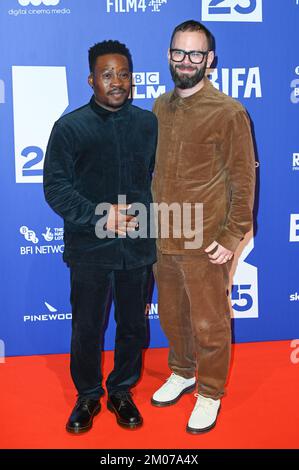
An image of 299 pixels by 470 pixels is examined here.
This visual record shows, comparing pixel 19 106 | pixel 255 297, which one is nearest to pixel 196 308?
pixel 255 297

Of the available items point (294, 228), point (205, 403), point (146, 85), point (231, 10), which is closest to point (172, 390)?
point (205, 403)

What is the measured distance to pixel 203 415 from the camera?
102 inches

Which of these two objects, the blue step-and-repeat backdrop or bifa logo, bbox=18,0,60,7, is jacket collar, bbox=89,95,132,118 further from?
bifa logo, bbox=18,0,60,7

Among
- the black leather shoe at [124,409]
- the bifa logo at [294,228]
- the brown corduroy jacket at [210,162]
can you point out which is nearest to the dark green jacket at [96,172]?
the brown corduroy jacket at [210,162]

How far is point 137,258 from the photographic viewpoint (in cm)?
251

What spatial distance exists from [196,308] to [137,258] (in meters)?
0.35

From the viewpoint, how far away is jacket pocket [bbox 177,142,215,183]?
8.00 feet

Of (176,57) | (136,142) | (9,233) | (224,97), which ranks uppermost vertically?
(176,57)

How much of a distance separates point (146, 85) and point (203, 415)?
68.7 inches

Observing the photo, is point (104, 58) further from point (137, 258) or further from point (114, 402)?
point (114, 402)

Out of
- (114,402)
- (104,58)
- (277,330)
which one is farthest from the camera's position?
(277,330)

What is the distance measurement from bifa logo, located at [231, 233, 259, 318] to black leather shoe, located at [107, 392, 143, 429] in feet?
3.49

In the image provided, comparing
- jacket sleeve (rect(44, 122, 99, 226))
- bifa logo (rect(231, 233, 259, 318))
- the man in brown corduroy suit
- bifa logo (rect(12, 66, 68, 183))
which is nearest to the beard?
the man in brown corduroy suit

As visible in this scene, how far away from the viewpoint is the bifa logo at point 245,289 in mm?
3494
